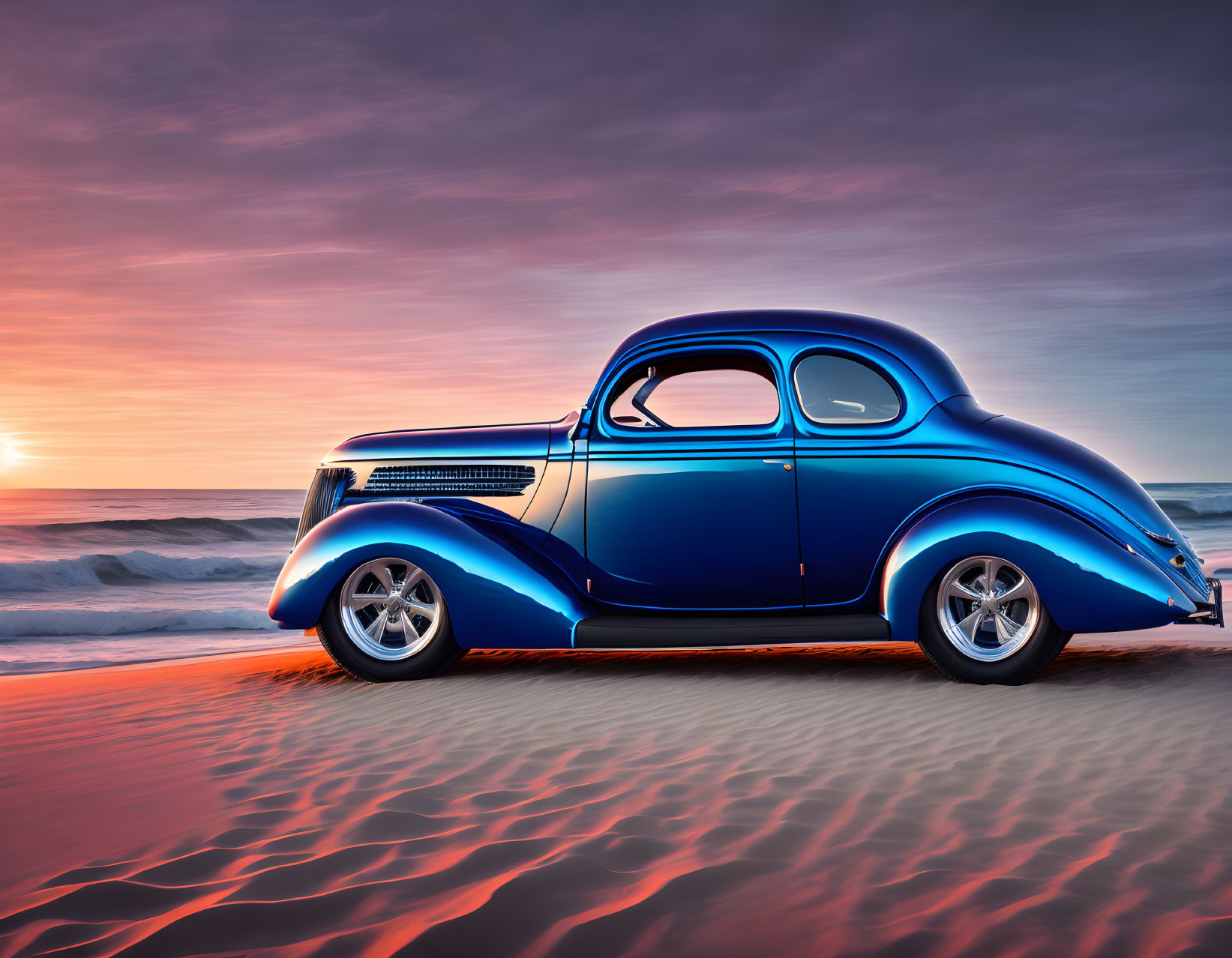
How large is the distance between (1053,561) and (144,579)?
23.3m

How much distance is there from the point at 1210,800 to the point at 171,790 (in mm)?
4055

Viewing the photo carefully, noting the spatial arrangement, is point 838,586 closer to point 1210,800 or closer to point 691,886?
point 1210,800

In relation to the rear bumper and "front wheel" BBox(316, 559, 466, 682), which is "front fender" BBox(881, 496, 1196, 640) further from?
"front wheel" BBox(316, 559, 466, 682)

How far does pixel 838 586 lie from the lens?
237 inches

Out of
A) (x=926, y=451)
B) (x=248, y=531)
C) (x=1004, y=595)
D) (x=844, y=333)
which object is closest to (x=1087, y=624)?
(x=1004, y=595)

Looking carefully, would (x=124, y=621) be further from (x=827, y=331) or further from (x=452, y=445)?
(x=827, y=331)

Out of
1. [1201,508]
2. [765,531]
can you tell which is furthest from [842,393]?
[1201,508]

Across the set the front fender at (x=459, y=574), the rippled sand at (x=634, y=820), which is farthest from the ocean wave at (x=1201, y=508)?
the rippled sand at (x=634, y=820)

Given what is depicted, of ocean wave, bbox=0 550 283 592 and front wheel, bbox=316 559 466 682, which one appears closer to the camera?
front wheel, bbox=316 559 466 682

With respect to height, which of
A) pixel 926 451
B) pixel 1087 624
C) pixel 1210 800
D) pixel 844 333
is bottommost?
pixel 1210 800

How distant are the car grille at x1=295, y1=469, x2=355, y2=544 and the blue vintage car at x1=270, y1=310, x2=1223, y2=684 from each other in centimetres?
34

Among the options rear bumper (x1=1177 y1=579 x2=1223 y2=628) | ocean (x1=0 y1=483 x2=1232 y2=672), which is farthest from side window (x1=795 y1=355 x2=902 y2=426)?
ocean (x1=0 y1=483 x2=1232 y2=672)

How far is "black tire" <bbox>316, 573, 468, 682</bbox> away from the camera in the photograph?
20.8 ft

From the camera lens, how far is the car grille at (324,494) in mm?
6965
